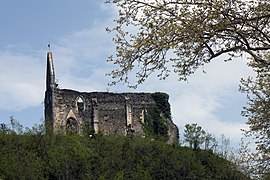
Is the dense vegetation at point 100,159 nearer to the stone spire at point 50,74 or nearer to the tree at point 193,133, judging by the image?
the tree at point 193,133

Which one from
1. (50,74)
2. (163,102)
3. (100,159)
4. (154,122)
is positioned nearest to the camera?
(100,159)

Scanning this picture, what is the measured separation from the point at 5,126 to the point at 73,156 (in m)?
3.85

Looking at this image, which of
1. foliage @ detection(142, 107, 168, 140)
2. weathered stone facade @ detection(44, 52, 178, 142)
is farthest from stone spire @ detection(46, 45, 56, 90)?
foliage @ detection(142, 107, 168, 140)

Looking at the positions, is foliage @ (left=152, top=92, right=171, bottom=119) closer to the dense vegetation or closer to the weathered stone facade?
the weathered stone facade

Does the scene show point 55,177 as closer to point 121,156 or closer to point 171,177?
point 121,156

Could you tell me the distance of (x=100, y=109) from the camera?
47625 millimetres

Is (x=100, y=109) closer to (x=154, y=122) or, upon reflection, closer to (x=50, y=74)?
(x=154, y=122)

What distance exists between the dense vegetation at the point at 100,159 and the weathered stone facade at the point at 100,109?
20.3m

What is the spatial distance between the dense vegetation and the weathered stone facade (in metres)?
20.3

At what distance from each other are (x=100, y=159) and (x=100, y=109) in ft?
78.3

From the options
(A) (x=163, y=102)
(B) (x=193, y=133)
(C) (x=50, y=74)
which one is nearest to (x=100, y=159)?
(B) (x=193, y=133)

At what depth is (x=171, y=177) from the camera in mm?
24656

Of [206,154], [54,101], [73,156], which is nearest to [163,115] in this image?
[54,101]

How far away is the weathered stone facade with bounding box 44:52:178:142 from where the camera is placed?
154ft
